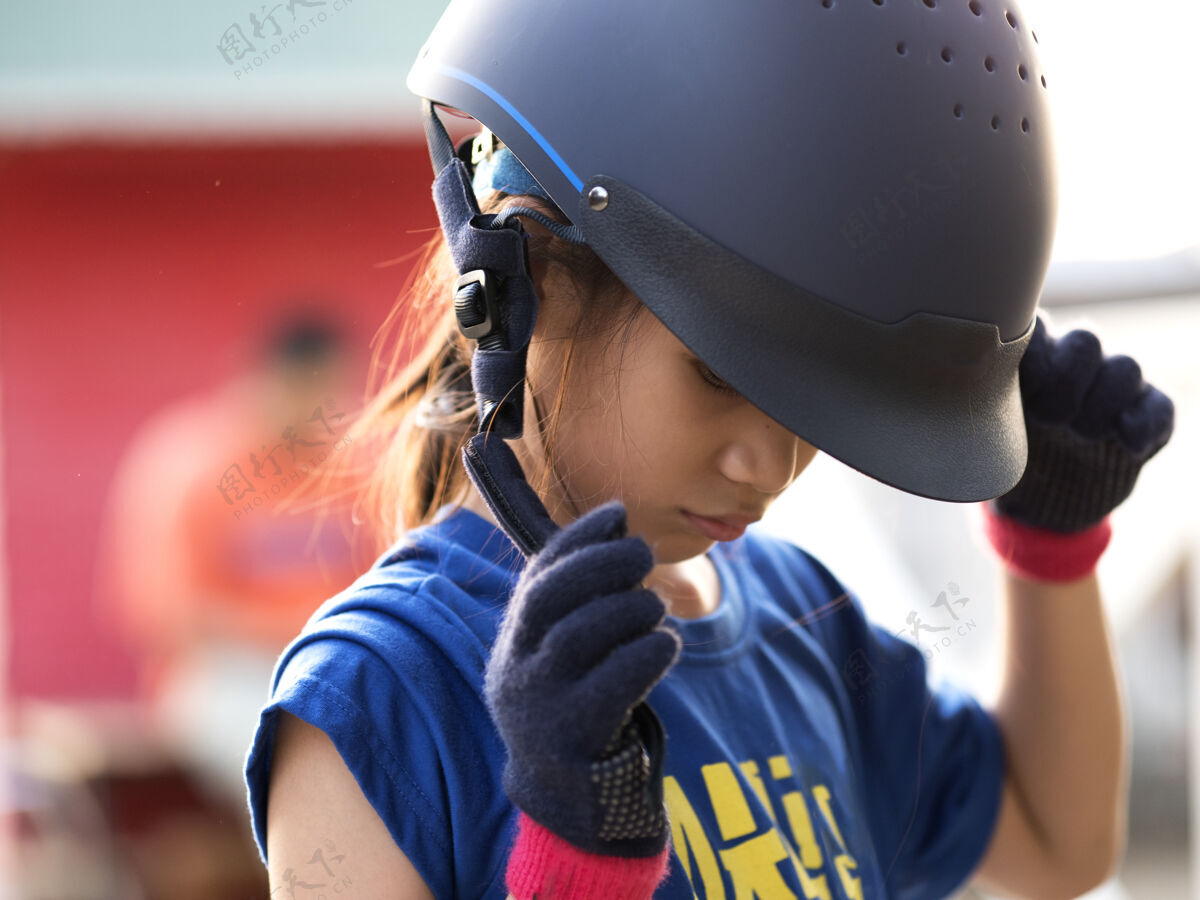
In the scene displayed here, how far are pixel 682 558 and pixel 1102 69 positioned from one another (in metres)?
0.55

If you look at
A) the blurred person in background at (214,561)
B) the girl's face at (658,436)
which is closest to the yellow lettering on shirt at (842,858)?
the girl's face at (658,436)

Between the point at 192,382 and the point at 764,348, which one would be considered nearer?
the point at 764,348

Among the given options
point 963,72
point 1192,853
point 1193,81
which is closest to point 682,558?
point 963,72

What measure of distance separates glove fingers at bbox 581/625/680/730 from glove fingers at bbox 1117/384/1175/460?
0.46 m

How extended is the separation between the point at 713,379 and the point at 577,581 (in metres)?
0.15

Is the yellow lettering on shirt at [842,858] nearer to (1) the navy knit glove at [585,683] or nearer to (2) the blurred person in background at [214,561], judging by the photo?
(1) the navy knit glove at [585,683]

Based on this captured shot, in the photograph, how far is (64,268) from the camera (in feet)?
2.51

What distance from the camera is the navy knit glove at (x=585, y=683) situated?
1.73 feet

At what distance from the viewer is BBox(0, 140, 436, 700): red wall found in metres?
0.75

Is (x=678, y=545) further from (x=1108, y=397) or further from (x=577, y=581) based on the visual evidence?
(x=1108, y=397)

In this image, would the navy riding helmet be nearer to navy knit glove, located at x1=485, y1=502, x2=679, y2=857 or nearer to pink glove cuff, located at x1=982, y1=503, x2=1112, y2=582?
navy knit glove, located at x1=485, y1=502, x2=679, y2=857

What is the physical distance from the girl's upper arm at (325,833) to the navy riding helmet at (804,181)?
0.89 ft

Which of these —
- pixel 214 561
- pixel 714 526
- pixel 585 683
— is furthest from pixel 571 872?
pixel 214 561

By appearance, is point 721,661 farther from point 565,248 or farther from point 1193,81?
point 1193,81
